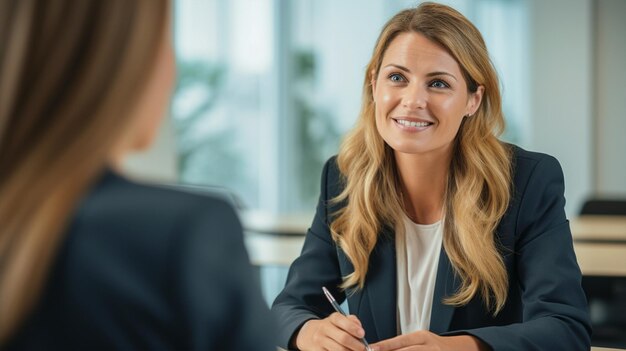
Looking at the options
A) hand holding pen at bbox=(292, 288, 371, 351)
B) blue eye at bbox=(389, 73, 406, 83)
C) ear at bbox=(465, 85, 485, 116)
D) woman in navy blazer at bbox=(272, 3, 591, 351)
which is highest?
blue eye at bbox=(389, 73, 406, 83)

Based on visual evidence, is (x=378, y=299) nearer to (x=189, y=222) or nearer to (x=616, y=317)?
(x=189, y=222)

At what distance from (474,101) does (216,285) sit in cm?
131

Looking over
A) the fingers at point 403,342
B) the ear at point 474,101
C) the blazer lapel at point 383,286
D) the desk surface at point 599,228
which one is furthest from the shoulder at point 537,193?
the desk surface at point 599,228

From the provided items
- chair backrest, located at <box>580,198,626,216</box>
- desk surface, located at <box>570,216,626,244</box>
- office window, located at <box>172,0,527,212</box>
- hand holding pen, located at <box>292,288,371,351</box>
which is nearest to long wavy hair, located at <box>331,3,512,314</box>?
hand holding pen, located at <box>292,288,371,351</box>

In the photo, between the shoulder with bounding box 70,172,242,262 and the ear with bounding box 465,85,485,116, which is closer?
the shoulder with bounding box 70,172,242,262

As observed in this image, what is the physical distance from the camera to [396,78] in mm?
1972

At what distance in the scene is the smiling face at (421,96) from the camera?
1913 millimetres

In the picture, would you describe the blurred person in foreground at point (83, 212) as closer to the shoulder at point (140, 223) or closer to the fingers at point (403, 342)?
the shoulder at point (140, 223)

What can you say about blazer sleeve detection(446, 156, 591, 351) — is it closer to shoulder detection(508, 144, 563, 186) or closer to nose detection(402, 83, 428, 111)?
shoulder detection(508, 144, 563, 186)

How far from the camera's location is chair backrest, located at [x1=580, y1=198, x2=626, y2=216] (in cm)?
487

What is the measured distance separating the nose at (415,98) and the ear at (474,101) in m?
0.12

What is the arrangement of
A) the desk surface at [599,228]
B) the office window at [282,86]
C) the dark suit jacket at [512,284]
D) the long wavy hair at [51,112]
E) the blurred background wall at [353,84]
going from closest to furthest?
the long wavy hair at [51,112], the dark suit jacket at [512,284], the desk surface at [599,228], the office window at [282,86], the blurred background wall at [353,84]

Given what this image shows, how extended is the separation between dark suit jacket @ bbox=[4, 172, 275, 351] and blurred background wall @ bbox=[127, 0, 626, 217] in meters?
6.04

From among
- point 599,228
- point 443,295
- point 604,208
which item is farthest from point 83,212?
point 604,208
